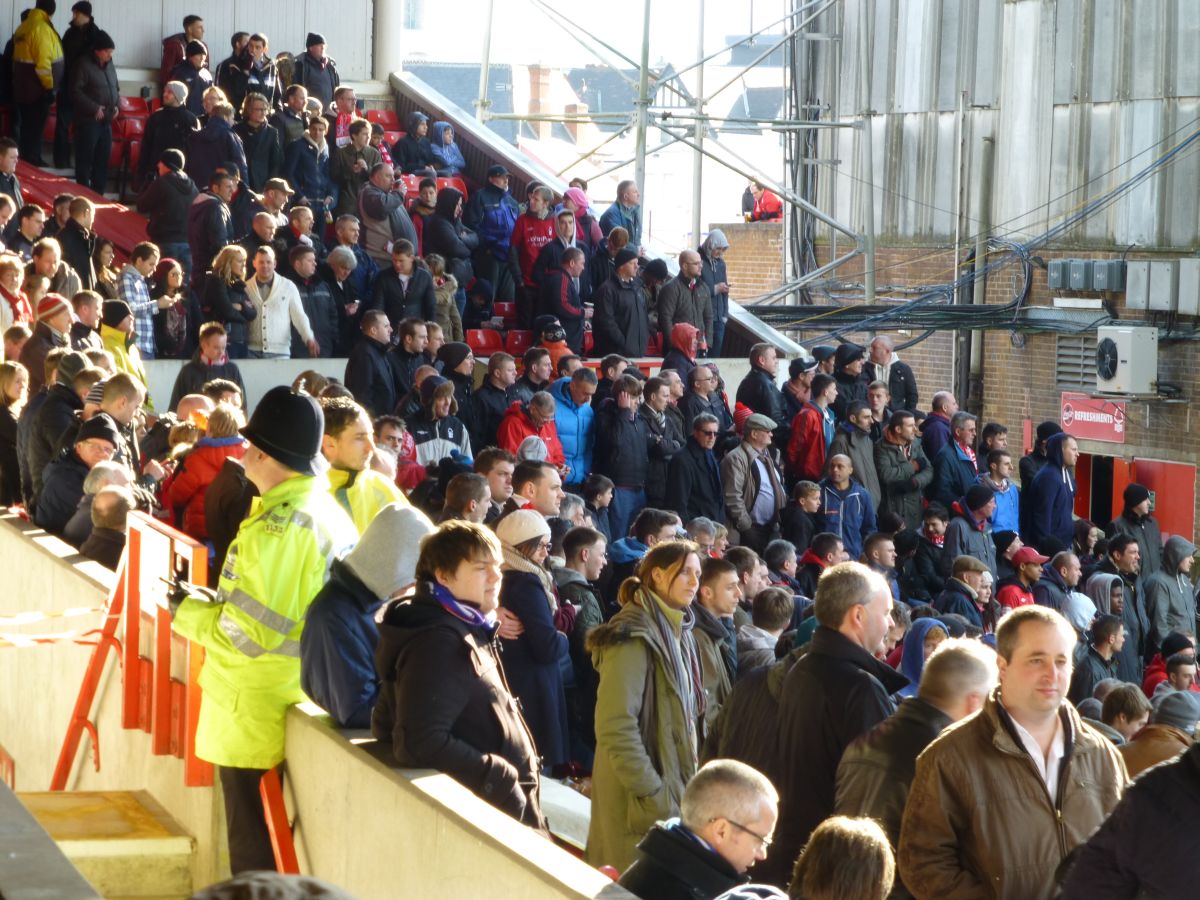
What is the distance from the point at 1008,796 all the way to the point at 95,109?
47.6 feet

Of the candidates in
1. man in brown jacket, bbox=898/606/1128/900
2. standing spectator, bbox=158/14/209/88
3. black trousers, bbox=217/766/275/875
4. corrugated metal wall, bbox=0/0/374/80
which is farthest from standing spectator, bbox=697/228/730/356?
man in brown jacket, bbox=898/606/1128/900

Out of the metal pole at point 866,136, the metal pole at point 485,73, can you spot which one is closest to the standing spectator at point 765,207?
the metal pole at point 866,136

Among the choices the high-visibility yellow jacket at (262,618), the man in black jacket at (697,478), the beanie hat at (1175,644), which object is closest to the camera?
the high-visibility yellow jacket at (262,618)

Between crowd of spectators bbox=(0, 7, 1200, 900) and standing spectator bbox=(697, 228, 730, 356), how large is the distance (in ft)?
0.13

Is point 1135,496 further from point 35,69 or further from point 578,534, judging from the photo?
point 35,69

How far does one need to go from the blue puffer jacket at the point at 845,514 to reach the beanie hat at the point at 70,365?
5761mm

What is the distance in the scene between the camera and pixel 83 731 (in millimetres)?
8016

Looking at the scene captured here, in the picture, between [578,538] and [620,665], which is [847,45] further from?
[620,665]

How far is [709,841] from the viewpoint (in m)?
4.59

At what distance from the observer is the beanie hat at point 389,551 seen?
5.48 metres

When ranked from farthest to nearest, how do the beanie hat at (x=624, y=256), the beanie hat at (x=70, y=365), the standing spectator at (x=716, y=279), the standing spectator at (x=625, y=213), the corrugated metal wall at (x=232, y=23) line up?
the corrugated metal wall at (x=232, y=23), the standing spectator at (x=625, y=213), the standing spectator at (x=716, y=279), the beanie hat at (x=624, y=256), the beanie hat at (x=70, y=365)

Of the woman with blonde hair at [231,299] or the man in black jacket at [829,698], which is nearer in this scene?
the man in black jacket at [829,698]

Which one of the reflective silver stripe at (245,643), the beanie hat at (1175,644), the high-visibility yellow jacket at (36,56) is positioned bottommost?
the beanie hat at (1175,644)

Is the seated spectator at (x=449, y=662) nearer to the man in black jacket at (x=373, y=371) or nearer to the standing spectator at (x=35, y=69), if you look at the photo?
the man in black jacket at (x=373, y=371)
